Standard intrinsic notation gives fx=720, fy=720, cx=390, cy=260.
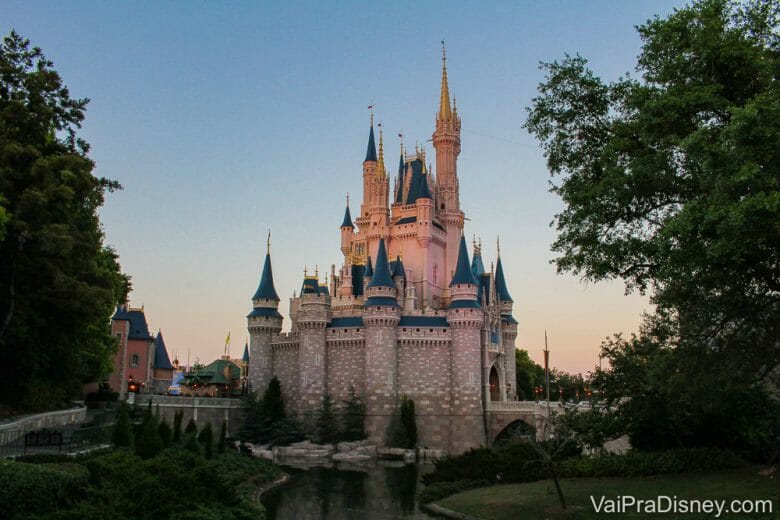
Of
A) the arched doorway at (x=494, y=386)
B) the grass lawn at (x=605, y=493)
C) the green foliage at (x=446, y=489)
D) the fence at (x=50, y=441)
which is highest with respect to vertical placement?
the arched doorway at (x=494, y=386)

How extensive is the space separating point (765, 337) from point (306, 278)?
47.2m

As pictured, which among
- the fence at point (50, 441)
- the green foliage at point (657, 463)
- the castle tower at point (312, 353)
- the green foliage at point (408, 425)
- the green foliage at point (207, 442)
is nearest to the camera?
the fence at point (50, 441)

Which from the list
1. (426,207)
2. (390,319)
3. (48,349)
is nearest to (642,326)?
(48,349)

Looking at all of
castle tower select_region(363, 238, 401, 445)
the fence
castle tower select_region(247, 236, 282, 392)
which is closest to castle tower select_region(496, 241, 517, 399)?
castle tower select_region(363, 238, 401, 445)

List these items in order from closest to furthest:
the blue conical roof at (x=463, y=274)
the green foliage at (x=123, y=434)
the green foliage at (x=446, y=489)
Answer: the green foliage at (x=123, y=434) < the green foliage at (x=446, y=489) < the blue conical roof at (x=463, y=274)

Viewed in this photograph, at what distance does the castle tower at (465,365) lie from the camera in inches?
2034

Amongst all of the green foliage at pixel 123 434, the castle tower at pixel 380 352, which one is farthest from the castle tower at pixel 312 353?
the green foliage at pixel 123 434

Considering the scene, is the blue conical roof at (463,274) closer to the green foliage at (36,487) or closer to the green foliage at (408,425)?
the green foliage at (408,425)

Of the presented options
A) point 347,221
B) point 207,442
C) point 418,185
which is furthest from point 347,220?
point 207,442

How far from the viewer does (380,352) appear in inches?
2087

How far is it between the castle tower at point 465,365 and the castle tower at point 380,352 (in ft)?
14.3

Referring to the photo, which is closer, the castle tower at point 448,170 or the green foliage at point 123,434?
the green foliage at point 123,434

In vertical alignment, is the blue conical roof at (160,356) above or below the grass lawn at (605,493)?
above

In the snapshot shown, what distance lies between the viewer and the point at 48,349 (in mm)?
27719
